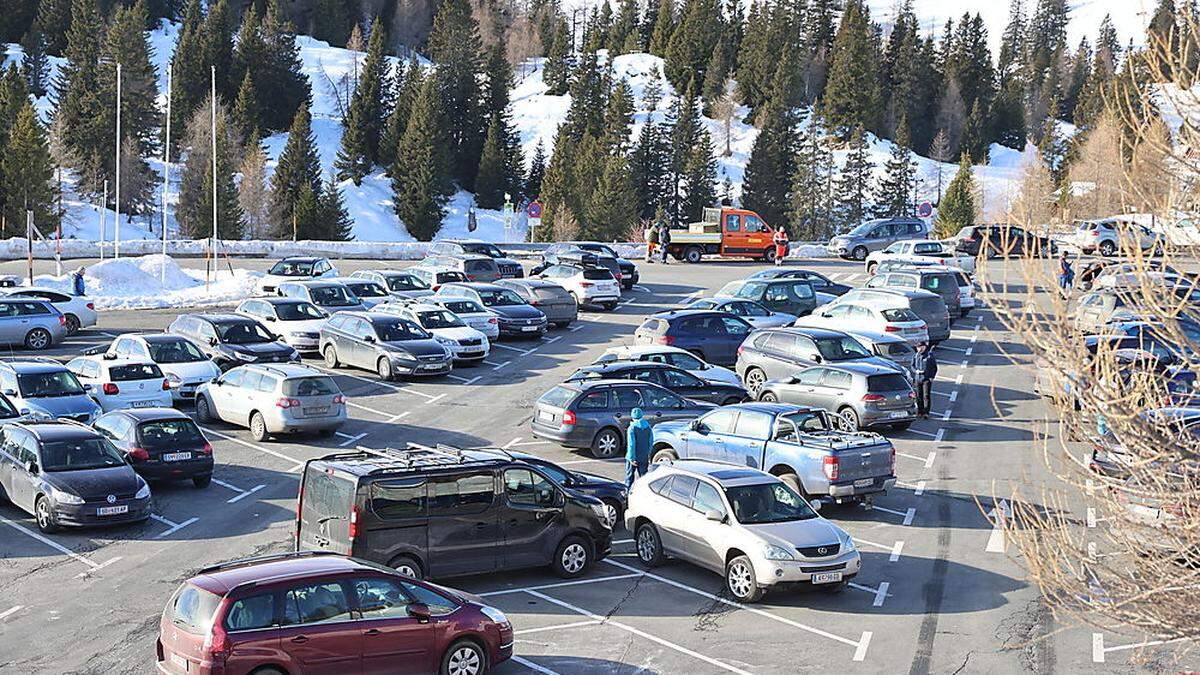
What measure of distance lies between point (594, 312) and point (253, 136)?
63.0m

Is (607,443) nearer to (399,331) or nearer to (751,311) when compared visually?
(399,331)

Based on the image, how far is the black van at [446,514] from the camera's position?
16438mm

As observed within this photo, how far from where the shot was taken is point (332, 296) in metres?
38.5

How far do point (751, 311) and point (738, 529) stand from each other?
791 inches

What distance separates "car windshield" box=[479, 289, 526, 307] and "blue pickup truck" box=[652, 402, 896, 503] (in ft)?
52.3

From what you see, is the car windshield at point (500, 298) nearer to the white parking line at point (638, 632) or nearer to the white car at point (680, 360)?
the white car at point (680, 360)

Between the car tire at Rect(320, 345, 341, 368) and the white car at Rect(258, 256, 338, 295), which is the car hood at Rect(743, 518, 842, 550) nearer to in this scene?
the car tire at Rect(320, 345, 341, 368)

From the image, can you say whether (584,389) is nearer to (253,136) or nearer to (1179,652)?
(1179,652)

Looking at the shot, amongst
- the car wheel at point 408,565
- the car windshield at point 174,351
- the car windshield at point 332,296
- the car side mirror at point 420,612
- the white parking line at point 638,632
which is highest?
the car windshield at point 332,296

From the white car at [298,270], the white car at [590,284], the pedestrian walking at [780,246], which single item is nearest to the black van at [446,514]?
the white car at [590,284]

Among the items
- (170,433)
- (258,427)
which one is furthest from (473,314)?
(170,433)

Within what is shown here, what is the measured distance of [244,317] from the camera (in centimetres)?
3269

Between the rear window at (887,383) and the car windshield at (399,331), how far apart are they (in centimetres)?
1208

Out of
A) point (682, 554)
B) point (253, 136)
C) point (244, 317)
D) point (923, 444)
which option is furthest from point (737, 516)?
point (253, 136)
